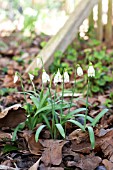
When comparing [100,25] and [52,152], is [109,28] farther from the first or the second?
[52,152]

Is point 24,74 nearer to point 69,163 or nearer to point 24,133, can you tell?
point 24,133

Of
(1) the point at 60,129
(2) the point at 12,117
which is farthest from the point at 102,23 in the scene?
(1) the point at 60,129

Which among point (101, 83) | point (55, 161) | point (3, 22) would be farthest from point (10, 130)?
point (3, 22)

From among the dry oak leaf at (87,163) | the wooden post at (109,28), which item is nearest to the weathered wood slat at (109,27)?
the wooden post at (109,28)

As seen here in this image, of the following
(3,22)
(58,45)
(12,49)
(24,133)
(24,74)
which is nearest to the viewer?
(24,133)

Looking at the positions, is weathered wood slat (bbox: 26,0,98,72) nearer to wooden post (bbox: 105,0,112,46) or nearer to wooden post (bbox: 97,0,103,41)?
wooden post (bbox: 97,0,103,41)

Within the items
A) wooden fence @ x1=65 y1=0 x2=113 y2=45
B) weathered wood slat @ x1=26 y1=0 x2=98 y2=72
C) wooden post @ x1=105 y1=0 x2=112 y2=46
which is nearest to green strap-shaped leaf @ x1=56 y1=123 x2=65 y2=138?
weathered wood slat @ x1=26 y1=0 x2=98 y2=72
